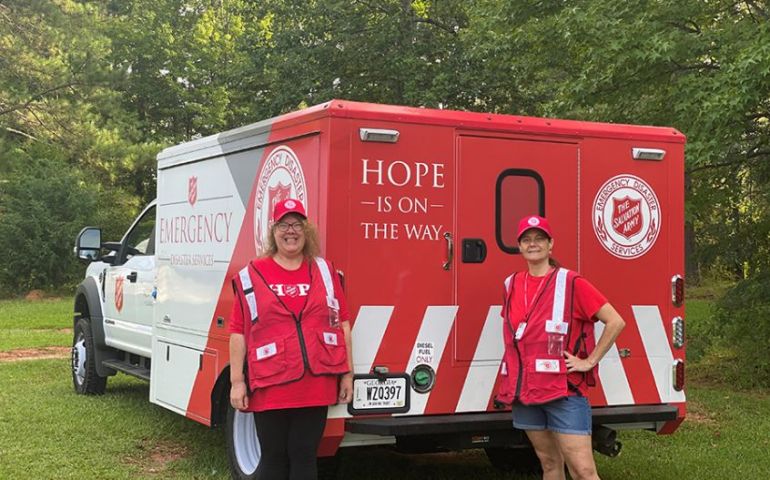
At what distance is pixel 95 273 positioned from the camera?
9.78m

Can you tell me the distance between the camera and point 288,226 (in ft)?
14.0

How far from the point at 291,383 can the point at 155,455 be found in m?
3.42

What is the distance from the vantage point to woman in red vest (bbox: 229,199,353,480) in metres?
4.16

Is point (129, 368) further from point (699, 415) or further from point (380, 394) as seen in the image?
point (699, 415)

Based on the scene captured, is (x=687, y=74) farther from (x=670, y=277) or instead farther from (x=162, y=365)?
(x=162, y=365)

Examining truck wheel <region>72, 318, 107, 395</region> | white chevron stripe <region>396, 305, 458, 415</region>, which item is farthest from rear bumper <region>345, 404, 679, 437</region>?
truck wheel <region>72, 318, 107, 395</region>

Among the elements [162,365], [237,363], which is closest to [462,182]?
[237,363]

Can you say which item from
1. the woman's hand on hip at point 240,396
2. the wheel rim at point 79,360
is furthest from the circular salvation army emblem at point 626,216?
the wheel rim at point 79,360

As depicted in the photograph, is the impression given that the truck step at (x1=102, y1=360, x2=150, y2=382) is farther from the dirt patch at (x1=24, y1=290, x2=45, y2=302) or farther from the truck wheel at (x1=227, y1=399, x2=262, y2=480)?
the dirt patch at (x1=24, y1=290, x2=45, y2=302)

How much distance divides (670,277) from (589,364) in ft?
5.50

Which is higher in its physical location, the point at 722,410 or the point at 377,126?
the point at 377,126

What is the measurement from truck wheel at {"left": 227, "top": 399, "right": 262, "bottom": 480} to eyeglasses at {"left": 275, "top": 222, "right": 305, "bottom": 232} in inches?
65.8

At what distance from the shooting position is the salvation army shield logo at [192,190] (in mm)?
6439

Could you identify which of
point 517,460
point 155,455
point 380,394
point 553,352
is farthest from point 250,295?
point 155,455
